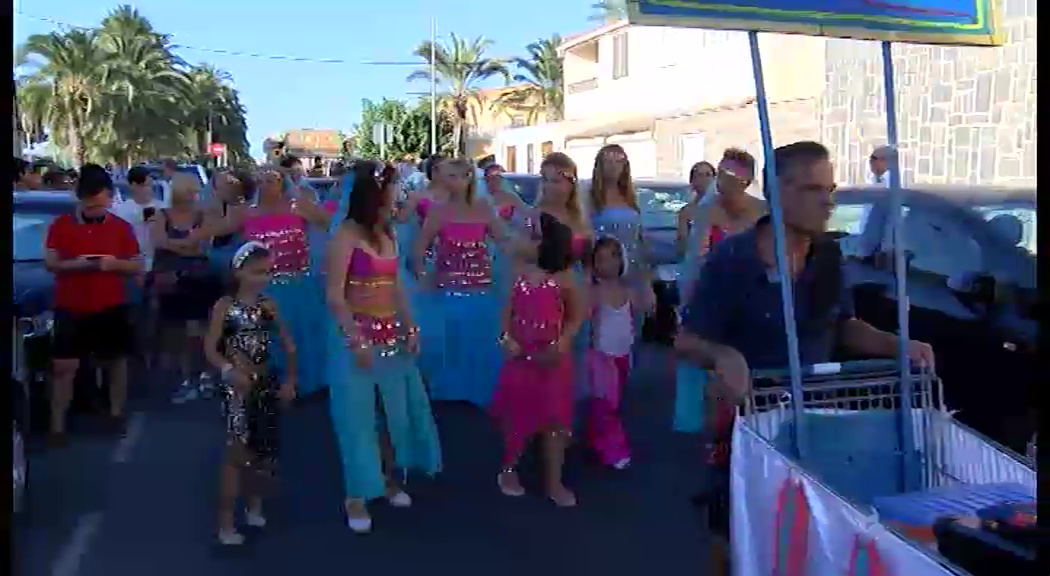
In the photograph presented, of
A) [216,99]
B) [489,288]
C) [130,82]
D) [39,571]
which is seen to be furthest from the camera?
[216,99]

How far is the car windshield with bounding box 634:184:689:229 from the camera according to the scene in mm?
12102

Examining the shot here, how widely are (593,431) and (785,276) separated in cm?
329

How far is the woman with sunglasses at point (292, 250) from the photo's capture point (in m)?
7.59

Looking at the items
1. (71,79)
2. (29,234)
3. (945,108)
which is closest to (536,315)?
(29,234)

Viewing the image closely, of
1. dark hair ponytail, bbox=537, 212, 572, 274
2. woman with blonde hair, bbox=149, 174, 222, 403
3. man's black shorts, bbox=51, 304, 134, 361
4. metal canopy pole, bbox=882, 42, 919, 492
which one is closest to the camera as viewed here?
metal canopy pole, bbox=882, 42, 919, 492

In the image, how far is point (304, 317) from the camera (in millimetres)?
7992

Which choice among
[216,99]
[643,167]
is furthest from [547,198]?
[216,99]

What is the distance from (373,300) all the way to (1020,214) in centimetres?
390

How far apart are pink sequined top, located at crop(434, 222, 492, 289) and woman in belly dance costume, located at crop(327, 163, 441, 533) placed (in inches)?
59.9

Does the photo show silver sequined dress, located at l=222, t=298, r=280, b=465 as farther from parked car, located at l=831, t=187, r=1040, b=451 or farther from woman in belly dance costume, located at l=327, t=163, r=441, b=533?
parked car, located at l=831, t=187, r=1040, b=451

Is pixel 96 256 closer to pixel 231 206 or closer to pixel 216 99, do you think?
pixel 231 206

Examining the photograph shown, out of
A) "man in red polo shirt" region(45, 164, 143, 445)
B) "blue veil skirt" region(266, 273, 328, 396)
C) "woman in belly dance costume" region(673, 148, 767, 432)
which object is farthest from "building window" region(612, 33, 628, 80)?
"man in red polo shirt" region(45, 164, 143, 445)

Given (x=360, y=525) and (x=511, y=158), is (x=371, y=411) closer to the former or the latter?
(x=360, y=525)

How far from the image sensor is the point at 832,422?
3.58m
